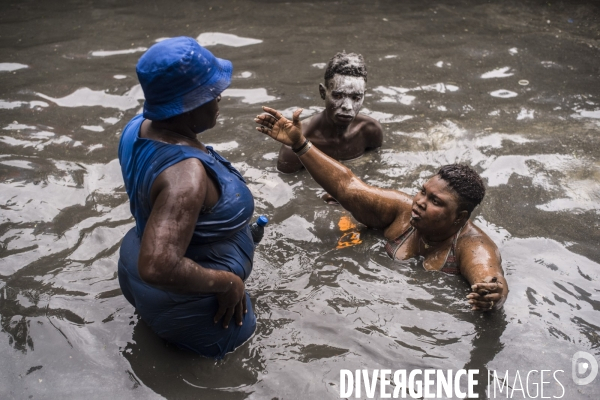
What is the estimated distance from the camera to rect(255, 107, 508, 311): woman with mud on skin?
159 inches

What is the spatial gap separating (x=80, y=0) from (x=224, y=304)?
6717 millimetres

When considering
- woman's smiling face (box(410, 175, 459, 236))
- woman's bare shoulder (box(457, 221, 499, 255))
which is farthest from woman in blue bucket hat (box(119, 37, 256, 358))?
woman's bare shoulder (box(457, 221, 499, 255))

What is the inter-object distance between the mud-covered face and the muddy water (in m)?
0.58

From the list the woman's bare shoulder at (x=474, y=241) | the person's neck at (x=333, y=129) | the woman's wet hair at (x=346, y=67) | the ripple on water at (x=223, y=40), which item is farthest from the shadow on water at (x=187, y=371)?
the ripple on water at (x=223, y=40)

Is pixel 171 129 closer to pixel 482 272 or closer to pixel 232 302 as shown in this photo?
pixel 232 302

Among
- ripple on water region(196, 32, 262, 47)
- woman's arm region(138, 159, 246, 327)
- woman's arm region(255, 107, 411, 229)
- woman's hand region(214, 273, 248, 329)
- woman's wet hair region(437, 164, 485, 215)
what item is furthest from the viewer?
ripple on water region(196, 32, 262, 47)

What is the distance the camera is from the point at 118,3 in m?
8.26

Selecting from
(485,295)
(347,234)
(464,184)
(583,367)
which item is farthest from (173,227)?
(583,367)

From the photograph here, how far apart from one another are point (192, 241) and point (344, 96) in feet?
9.00

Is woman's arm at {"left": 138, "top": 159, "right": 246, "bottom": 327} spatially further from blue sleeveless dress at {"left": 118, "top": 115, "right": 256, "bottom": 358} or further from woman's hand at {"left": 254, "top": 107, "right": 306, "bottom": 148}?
woman's hand at {"left": 254, "top": 107, "right": 306, "bottom": 148}

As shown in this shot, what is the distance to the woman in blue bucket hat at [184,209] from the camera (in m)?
2.65

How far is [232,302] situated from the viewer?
314 centimetres

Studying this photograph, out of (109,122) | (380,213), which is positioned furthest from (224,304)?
(109,122)

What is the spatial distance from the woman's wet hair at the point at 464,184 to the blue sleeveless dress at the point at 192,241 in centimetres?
150
